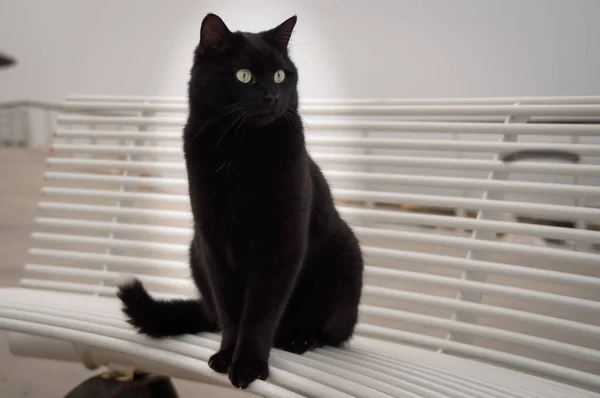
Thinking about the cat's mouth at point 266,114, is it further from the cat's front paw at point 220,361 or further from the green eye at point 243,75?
the cat's front paw at point 220,361

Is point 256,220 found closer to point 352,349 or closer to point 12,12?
point 352,349

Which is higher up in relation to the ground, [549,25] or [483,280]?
[549,25]

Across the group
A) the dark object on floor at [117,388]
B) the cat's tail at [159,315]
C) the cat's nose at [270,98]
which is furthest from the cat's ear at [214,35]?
the dark object on floor at [117,388]

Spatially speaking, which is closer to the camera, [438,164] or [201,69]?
[201,69]

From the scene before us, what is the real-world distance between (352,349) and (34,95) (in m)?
2.43

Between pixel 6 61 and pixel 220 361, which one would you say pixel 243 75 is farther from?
pixel 6 61

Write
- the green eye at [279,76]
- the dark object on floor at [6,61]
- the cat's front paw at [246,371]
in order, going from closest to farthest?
the cat's front paw at [246,371]
the green eye at [279,76]
the dark object on floor at [6,61]

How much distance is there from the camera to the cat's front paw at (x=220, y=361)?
817 millimetres

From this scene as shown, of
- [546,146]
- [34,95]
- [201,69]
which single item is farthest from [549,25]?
[34,95]

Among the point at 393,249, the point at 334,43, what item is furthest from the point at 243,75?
the point at 334,43

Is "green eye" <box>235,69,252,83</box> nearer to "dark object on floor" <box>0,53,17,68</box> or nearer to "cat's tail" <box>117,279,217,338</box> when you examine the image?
"cat's tail" <box>117,279,217,338</box>

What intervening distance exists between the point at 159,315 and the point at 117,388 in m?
0.33

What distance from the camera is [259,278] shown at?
0.84 meters

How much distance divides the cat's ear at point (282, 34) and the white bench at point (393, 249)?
418mm
